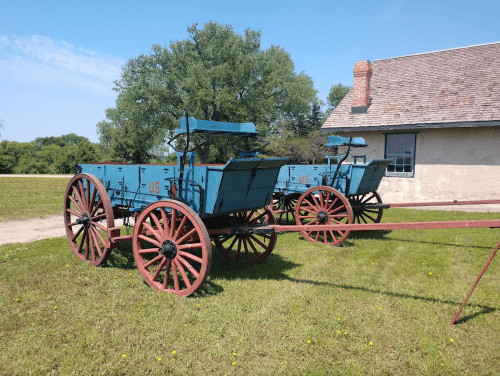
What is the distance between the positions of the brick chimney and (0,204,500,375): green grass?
374 inches

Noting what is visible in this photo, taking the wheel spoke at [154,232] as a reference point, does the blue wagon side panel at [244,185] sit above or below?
above

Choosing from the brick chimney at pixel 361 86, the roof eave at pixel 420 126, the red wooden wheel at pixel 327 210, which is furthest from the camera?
the brick chimney at pixel 361 86

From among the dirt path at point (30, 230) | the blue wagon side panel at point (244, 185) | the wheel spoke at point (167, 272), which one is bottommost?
the dirt path at point (30, 230)

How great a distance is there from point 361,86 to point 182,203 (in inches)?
479

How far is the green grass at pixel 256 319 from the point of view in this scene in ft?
10.4

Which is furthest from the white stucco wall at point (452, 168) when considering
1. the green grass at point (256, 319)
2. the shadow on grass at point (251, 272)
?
the shadow on grass at point (251, 272)

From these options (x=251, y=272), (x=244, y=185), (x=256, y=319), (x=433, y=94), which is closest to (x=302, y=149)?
(x=433, y=94)

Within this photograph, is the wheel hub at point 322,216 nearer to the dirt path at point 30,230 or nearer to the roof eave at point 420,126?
the dirt path at point 30,230

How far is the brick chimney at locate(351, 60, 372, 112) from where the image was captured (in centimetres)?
1427

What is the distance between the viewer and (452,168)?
41.4 feet

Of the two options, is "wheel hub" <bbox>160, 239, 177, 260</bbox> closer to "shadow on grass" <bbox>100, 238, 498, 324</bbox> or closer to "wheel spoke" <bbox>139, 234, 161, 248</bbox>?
"wheel spoke" <bbox>139, 234, 161, 248</bbox>

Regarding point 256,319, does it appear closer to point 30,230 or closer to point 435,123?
point 30,230

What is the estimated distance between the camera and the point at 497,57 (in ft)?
46.1

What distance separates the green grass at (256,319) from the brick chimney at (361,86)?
951cm
